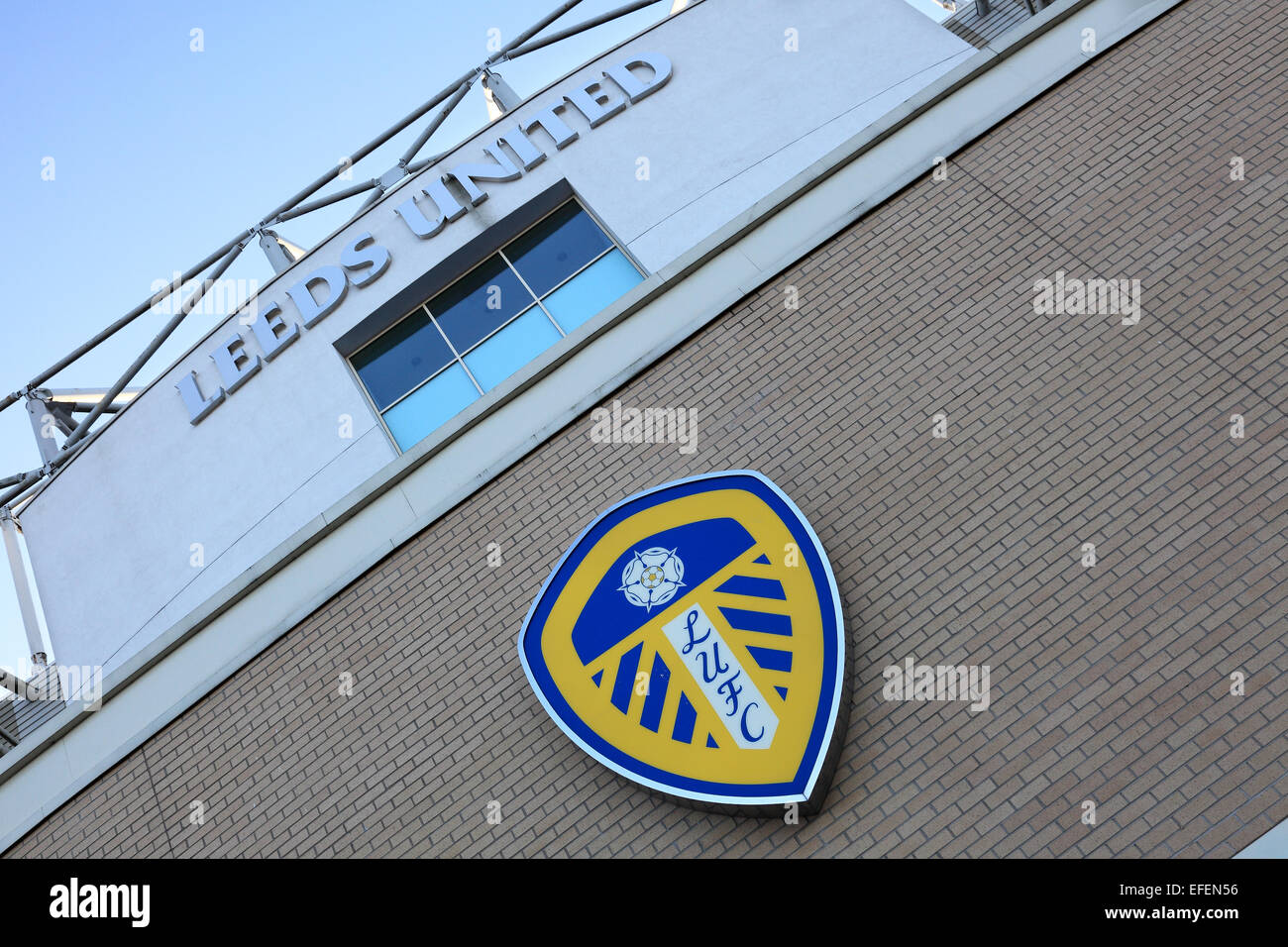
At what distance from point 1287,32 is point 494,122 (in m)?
11.6

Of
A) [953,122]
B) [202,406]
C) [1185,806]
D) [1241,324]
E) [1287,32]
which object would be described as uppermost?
[1287,32]

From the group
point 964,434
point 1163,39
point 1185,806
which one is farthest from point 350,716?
point 1163,39

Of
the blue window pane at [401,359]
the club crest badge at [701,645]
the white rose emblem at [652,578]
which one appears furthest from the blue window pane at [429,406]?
the white rose emblem at [652,578]

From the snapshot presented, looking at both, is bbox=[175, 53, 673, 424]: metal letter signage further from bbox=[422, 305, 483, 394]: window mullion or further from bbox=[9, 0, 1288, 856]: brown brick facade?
bbox=[9, 0, 1288, 856]: brown brick facade

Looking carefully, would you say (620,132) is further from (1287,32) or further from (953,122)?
(1287,32)

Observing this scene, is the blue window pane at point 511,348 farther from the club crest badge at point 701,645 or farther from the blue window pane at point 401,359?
the club crest badge at point 701,645

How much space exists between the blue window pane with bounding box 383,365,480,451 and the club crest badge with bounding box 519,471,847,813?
22.8 ft

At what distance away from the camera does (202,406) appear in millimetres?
17125

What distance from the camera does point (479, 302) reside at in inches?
662

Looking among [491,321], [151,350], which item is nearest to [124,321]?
[151,350]

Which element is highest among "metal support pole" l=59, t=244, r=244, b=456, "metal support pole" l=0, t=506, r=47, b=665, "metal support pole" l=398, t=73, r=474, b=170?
"metal support pole" l=398, t=73, r=474, b=170

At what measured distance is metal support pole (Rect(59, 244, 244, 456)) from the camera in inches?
773

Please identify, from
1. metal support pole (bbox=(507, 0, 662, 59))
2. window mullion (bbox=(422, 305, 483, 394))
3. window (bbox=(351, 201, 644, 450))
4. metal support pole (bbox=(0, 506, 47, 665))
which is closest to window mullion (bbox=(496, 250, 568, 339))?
window (bbox=(351, 201, 644, 450))
